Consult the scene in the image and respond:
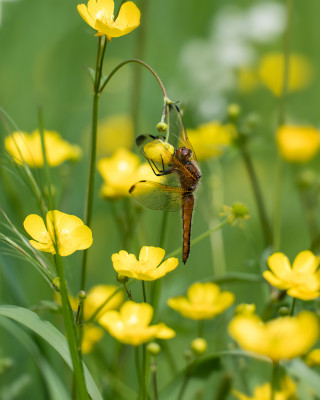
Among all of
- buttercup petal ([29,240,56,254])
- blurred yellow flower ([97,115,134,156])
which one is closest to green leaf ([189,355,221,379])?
buttercup petal ([29,240,56,254])

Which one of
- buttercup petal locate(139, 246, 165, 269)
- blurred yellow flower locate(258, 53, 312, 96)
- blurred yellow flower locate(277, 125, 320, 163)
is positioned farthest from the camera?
blurred yellow flower locate(258, 53, 312, 96)

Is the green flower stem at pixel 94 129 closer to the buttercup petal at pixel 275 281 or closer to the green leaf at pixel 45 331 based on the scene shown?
the green leaf at pixel 45 331

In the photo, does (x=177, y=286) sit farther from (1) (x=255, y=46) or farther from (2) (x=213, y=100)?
(1) (x=255, y=46)

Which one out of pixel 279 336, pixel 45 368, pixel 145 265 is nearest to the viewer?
pixel 279 336

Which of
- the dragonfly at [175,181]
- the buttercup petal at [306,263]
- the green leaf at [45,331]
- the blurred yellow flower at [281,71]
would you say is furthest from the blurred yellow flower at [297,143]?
the blurred yellow flower at [281,71]

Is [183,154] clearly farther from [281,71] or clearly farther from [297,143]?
[281,71]

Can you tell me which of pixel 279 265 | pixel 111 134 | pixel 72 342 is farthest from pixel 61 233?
pixel 111 134

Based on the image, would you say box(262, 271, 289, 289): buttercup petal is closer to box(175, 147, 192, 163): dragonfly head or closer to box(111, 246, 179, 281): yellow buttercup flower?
box(111, 246, 179, 281): yellow buttercup flower
